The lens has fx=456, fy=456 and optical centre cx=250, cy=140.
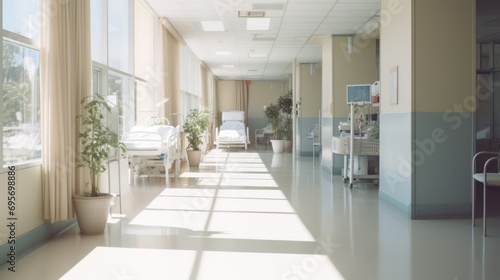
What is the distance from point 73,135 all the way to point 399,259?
3.28 meters

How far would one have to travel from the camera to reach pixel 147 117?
901 centimetres

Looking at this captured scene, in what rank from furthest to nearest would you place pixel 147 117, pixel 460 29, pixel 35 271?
pixel 147 117 < pixel 460 29 < pixel 35 271

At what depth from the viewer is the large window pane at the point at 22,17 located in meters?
3.67

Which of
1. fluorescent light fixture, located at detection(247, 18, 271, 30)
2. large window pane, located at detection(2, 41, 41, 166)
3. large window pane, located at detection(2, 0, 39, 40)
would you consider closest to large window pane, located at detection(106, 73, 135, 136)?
→ large window pane, located at detection(2, 41, 41, 166)

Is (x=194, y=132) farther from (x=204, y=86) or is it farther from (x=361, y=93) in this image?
(x=204, y=86)

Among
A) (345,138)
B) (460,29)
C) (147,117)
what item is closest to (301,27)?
(345,138)

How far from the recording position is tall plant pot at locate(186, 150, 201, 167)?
10.7 metres

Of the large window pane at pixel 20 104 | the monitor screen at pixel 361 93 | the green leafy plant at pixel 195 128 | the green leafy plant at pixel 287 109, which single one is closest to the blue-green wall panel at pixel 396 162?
the monitor screen at pixel 361 93

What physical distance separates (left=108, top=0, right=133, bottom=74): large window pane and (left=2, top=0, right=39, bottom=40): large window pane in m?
2.80

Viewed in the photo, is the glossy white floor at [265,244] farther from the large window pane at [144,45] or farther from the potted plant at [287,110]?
the potted plant at [287,110]

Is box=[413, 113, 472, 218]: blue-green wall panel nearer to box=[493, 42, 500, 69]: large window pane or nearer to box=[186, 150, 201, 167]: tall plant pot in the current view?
box=[493, 42, 500, 69]: large window pane

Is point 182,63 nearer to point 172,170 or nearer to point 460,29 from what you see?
point 172,170

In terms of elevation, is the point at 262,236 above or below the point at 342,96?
→ below

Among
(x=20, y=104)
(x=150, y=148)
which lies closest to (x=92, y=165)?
(x=20, y=104)
